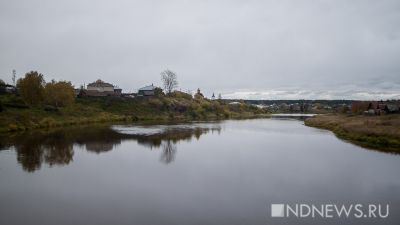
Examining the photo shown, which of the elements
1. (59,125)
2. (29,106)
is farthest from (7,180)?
(29,106)

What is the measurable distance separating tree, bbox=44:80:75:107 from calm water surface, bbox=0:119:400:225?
3345cm

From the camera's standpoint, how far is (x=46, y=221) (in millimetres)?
14031

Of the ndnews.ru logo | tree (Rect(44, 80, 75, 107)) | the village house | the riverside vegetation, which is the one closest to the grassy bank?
the riverside vegetation

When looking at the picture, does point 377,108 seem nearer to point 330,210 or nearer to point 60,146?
point 60,146

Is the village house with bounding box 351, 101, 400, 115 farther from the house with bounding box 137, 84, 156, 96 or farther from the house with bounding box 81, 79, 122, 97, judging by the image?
the house with bounding box 81, 79, 122, 97

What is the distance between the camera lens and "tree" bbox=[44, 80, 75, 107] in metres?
67.1

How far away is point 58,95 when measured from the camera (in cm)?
6700

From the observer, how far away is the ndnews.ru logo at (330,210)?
15.1 metres

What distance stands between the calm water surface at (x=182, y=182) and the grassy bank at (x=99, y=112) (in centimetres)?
1814

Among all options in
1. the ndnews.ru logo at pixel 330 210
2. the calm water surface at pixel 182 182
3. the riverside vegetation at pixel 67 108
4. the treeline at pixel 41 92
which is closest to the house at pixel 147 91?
the riverside vegetation at pixel 67 108

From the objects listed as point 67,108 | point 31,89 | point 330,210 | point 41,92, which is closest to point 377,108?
point 67,108

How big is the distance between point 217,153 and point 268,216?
57.0 feet

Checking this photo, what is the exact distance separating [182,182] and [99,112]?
196 feet

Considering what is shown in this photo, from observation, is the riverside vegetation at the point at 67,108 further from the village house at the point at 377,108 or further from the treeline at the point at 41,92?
the village house at the point at 377,108
